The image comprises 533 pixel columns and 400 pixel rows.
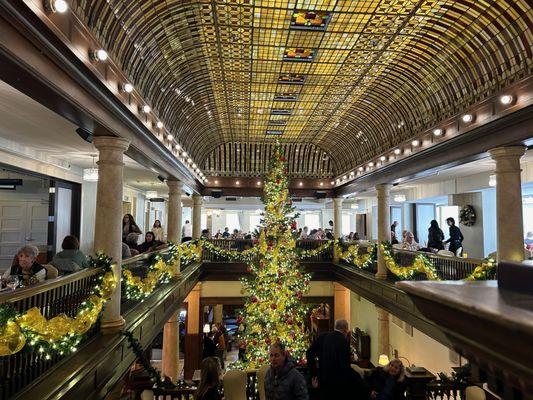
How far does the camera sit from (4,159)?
303 inches

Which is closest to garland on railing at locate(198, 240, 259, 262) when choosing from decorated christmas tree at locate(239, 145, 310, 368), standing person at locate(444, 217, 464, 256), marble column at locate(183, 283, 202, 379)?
marble column at locate(183, 283, 202, 379)

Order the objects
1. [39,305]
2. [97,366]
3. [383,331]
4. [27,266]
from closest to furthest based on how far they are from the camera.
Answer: [39,305] < [97,366] < [27,266] < [383,331]

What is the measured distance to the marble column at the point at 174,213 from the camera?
10672 millimetres

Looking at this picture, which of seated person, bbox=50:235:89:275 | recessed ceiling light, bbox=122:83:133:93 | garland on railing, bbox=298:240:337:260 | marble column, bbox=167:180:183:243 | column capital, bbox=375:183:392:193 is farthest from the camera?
garland on railing, bbox=298:240:337:260

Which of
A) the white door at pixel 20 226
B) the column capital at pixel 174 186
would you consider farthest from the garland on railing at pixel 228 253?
the white door at pixel 20 226

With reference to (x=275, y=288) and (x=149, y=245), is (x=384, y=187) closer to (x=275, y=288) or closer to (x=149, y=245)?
(x=275, y=288)

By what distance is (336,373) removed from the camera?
4852mm

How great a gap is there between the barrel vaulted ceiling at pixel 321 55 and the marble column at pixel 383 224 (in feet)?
4.35

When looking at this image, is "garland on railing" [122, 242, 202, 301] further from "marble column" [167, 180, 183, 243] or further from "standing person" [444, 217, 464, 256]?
"standing person" [444, 217, 464, 256]

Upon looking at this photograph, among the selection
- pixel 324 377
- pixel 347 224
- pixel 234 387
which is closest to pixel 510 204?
pixel 324 377

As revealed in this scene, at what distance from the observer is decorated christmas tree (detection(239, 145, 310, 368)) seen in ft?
29.2

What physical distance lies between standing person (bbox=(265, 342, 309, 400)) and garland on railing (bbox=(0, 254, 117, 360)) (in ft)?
6.91

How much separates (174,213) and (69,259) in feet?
18.4

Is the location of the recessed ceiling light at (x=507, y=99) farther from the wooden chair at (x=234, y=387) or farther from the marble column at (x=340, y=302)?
the marble column at (x=340, y=302)
